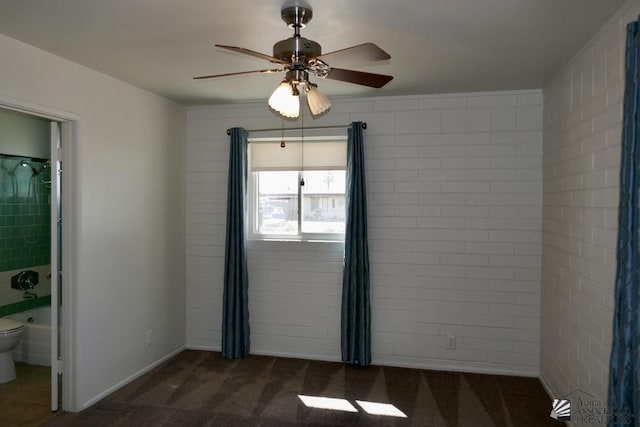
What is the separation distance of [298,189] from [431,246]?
4.60 feet

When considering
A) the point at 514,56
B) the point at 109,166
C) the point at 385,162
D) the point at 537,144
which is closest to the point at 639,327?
the point at 514,56

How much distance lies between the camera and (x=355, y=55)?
194cm

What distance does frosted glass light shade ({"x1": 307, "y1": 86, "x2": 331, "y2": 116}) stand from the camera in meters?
2.21

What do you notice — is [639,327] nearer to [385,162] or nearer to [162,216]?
[385,162]

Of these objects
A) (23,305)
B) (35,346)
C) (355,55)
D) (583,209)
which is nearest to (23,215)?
(23,305)

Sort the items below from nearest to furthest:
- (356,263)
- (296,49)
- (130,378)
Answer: (296,49) → (130,378) → (356,263)

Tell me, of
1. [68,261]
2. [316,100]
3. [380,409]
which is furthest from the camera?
[380,409]

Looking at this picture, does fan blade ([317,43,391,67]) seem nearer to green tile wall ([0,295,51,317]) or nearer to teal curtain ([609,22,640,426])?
teal curtain ([609,22,640,426])

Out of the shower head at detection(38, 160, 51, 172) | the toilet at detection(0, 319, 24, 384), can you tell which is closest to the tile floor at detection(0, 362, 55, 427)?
the toilet at detection(0, 319, 24, 384)

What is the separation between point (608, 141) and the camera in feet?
7.67

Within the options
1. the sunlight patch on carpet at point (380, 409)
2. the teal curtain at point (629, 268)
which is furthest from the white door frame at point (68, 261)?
the teal curtain at point (629, 268)

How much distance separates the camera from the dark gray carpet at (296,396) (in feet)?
9.91

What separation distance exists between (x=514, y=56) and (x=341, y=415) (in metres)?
2.78

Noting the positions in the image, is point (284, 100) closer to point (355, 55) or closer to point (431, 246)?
point (355, 55)
